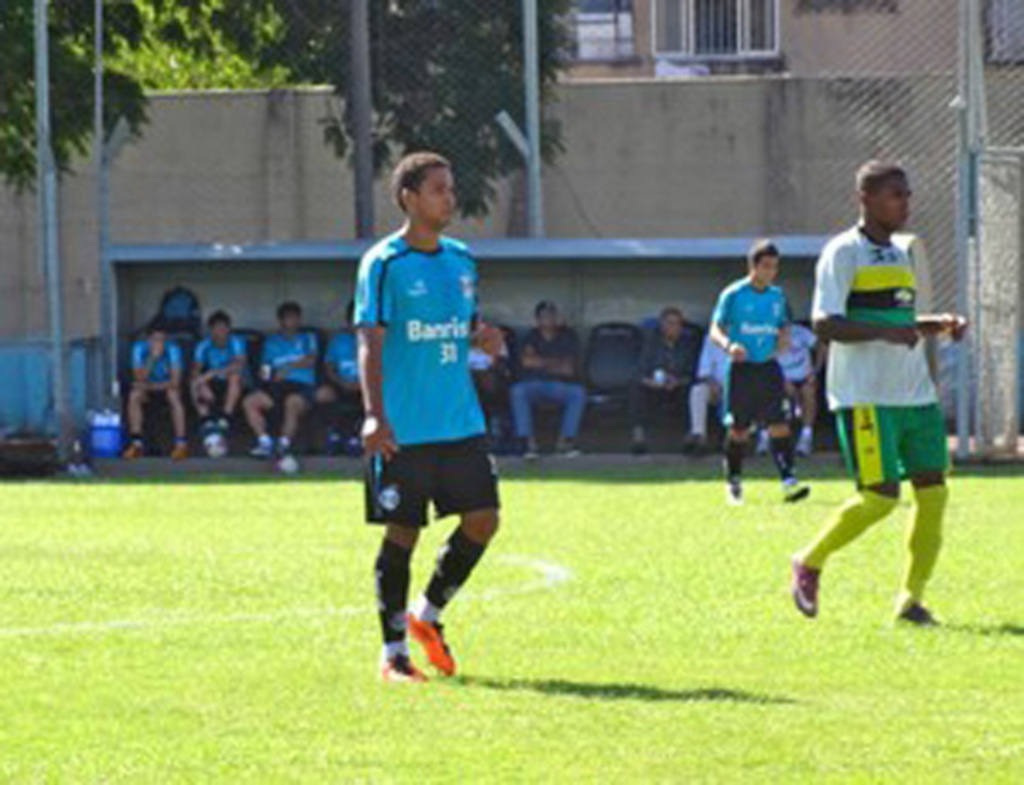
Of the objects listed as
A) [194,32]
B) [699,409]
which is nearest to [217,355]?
[194,32]

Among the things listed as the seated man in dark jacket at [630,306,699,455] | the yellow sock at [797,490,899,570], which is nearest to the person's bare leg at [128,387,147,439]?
the seated man in dark jacket at [630,306,699,455]

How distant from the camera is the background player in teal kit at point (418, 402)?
33.9 ft

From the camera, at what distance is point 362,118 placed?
27.9 metres

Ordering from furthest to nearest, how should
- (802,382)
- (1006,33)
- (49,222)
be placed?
(1006,33) < (802,382) < (49,222)

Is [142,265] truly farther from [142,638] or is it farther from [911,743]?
[911,743]

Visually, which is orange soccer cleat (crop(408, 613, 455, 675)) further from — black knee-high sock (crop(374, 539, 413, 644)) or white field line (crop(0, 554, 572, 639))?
white field line (crop(0, 554, 572, 639))

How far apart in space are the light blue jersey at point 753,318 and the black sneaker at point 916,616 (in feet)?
29.8

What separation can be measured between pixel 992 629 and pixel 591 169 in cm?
2320

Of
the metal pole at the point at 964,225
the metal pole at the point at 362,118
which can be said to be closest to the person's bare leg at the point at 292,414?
the metal pole at the point at 362,118

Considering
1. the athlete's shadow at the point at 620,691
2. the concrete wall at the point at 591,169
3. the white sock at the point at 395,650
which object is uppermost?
the concrete wall at the point at 591,169

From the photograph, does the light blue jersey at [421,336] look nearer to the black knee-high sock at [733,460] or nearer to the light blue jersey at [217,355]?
the black knee-high sock at [733,460]

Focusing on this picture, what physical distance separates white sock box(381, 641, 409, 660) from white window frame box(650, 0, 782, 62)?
29227 millimetres

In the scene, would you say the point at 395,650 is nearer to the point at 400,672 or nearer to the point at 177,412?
the point at 400,672

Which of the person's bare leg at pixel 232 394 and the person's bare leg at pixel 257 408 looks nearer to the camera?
the person's bare leg at pixel 257 408
